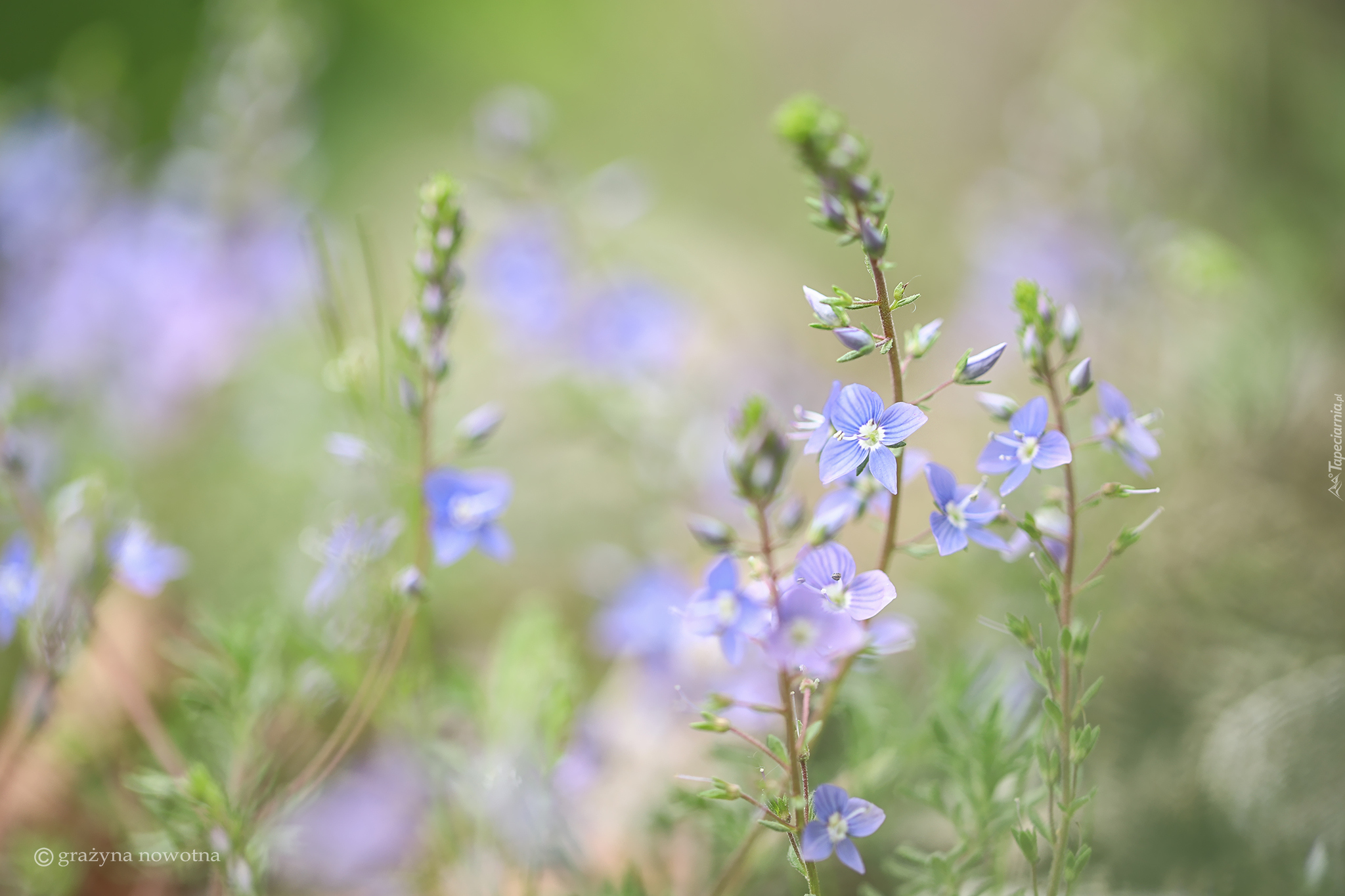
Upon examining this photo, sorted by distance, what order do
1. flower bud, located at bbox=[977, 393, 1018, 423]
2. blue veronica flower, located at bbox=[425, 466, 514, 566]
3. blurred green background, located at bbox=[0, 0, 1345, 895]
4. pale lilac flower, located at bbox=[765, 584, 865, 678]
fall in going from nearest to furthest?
pale lilac flower, located at bbox=[765, 584, 865, 678] < flower bud, located at bbox=[977, 393, 1018, 423] < blue veronica flower, located at bbox=[425, 466, 514, 566] < blurred green background, located at bbox=[0, 0, 1345, 895]

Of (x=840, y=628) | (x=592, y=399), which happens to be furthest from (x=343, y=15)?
(x=840, y=628)

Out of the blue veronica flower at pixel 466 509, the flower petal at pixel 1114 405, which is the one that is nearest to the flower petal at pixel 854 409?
the flower petal at pixel 1114 405

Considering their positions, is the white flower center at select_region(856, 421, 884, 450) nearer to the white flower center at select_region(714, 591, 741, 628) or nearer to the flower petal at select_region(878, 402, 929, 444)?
the flower petal at select_region(878, 402, 929, 444)

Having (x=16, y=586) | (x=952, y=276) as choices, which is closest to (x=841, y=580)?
(x=16, y=586)

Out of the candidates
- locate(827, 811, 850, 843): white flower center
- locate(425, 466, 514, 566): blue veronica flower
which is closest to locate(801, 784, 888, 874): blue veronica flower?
locate(827, 811, 850, 843): white flower center

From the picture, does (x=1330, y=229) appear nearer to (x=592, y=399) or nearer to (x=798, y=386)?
(x=798, y=386)

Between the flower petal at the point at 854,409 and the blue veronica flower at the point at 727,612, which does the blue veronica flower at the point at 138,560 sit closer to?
the blue veronica flower at the point at 727,612
